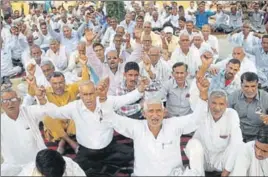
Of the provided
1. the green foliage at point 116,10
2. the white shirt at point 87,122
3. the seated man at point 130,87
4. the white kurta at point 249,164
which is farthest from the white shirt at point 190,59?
the green foliage at point 116,10

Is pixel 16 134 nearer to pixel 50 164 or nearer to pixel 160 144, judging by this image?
pixel 50 164

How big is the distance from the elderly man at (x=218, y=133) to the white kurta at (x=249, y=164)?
161mm

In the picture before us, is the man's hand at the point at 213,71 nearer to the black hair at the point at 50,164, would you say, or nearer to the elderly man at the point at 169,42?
the elderly man at the point at 169,42

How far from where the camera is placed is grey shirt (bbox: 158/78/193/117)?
10.4 ft

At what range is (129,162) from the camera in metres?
2.70

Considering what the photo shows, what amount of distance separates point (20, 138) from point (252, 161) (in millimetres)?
1289

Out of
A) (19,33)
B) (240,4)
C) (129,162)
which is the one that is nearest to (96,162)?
(129,162)

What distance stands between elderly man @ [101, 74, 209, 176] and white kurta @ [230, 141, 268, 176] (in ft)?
0.69

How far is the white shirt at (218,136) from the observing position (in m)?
2.31

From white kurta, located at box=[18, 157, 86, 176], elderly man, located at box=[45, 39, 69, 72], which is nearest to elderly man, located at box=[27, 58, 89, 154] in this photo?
white kurta, located at box=[18, 157, 86, 176]

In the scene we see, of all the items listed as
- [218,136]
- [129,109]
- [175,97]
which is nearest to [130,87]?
[129,109]

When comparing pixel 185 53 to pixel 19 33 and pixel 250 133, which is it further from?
pixel 19 33

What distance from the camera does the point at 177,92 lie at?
3170mm

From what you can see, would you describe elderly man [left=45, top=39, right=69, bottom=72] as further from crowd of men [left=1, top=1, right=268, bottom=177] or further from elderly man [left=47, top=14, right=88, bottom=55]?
crowd of men [left=1, top=1, right=268, bottom=177]
